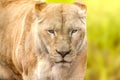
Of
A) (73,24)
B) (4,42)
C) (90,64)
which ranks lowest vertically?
(90,64)

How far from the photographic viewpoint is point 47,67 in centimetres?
471

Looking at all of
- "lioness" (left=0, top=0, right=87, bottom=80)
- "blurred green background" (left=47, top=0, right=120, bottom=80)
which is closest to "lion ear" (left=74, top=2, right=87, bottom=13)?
"lioness" (left=0, top=0, right=87, bottom=80)

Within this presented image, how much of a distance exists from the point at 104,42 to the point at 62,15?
154 cm

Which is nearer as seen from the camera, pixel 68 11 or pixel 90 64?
pixel 68 11

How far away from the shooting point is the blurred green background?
235 inches

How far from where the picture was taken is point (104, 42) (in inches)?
238

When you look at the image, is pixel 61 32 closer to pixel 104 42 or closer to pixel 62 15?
pixel 62 15

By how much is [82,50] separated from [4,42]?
2.78 feet

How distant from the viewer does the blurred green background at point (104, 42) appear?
5.98m

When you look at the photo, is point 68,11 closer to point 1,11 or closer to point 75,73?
point 75,73

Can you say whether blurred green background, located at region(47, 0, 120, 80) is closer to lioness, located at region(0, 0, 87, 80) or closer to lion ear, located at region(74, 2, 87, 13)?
lioness, located at region(0, 0, 87, 80)

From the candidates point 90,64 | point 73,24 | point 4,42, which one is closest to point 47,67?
point 73,24

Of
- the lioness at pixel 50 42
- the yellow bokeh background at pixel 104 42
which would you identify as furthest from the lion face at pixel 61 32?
the yellow bokeh background at pixel 104 42

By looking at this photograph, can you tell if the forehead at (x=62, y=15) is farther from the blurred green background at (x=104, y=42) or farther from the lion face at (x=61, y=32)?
the blurred green background at (x=104, y=42)
